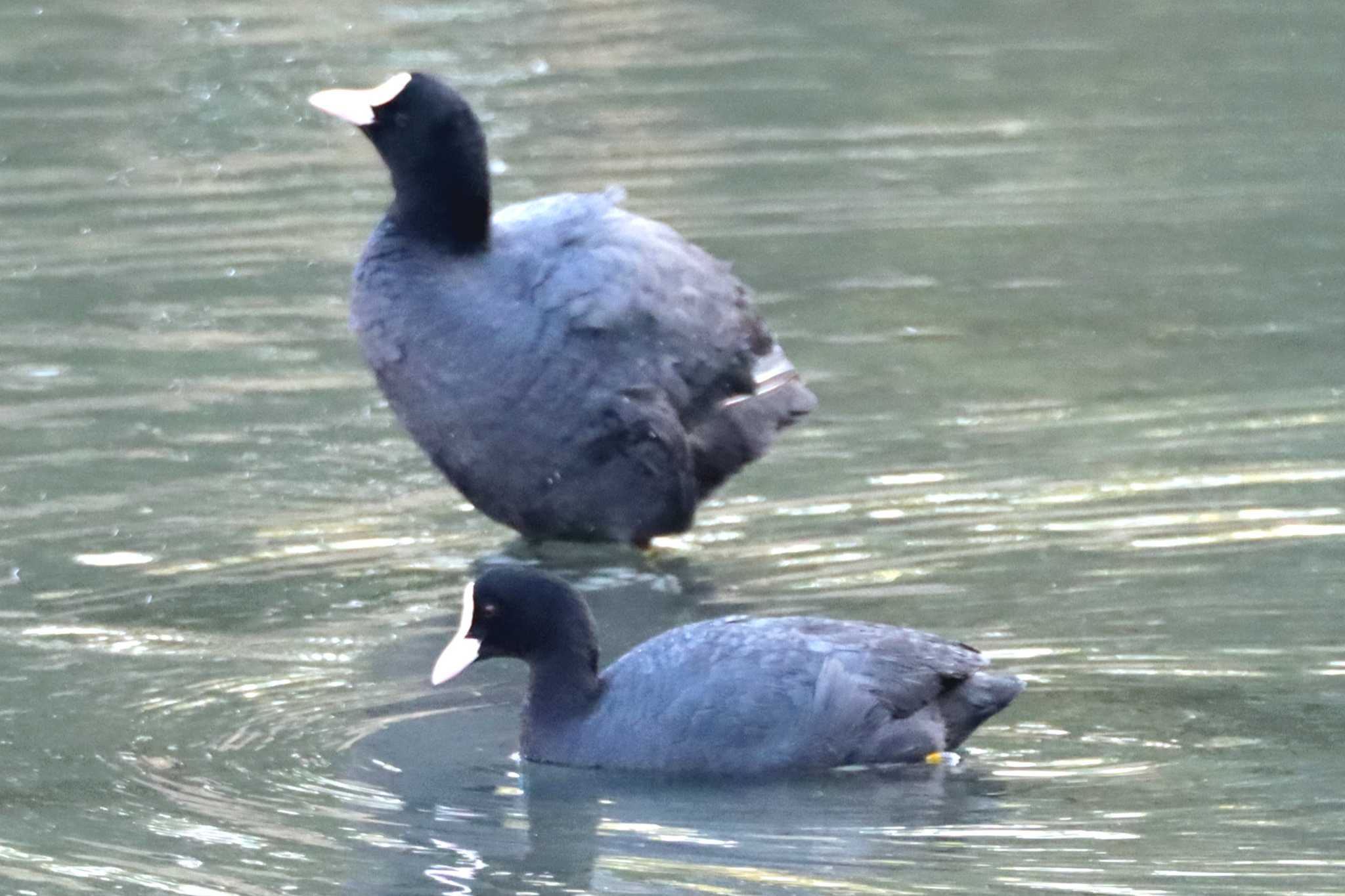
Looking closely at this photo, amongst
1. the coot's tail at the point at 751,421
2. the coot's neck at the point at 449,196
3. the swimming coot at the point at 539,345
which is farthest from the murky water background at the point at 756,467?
the coot's neck at the point at 449,196

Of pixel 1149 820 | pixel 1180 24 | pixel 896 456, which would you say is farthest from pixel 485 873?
pixel 1180 24

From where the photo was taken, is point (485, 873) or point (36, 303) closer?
point (485, 873)

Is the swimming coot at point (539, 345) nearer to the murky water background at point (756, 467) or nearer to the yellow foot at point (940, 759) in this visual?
the murky water background at point (756, 467)

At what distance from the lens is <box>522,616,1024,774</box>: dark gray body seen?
580 cm

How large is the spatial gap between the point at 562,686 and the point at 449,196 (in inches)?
87.6

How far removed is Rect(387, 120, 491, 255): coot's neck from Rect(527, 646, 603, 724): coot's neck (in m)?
2.04

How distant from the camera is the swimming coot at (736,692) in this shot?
19.1 ft

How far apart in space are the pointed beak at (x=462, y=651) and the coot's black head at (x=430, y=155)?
1.86 meters

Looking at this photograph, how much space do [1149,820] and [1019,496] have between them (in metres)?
2.55

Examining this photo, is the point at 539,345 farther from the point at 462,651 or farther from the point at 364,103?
the point at 462,651

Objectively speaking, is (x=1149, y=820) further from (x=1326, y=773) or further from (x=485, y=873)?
(x=485, y=873)

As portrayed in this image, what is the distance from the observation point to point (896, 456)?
832 centimetres

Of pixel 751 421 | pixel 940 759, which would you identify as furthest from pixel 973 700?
pixel 751 421

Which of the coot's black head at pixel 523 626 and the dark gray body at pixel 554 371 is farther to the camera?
the dark gray body at pixel 554 371
